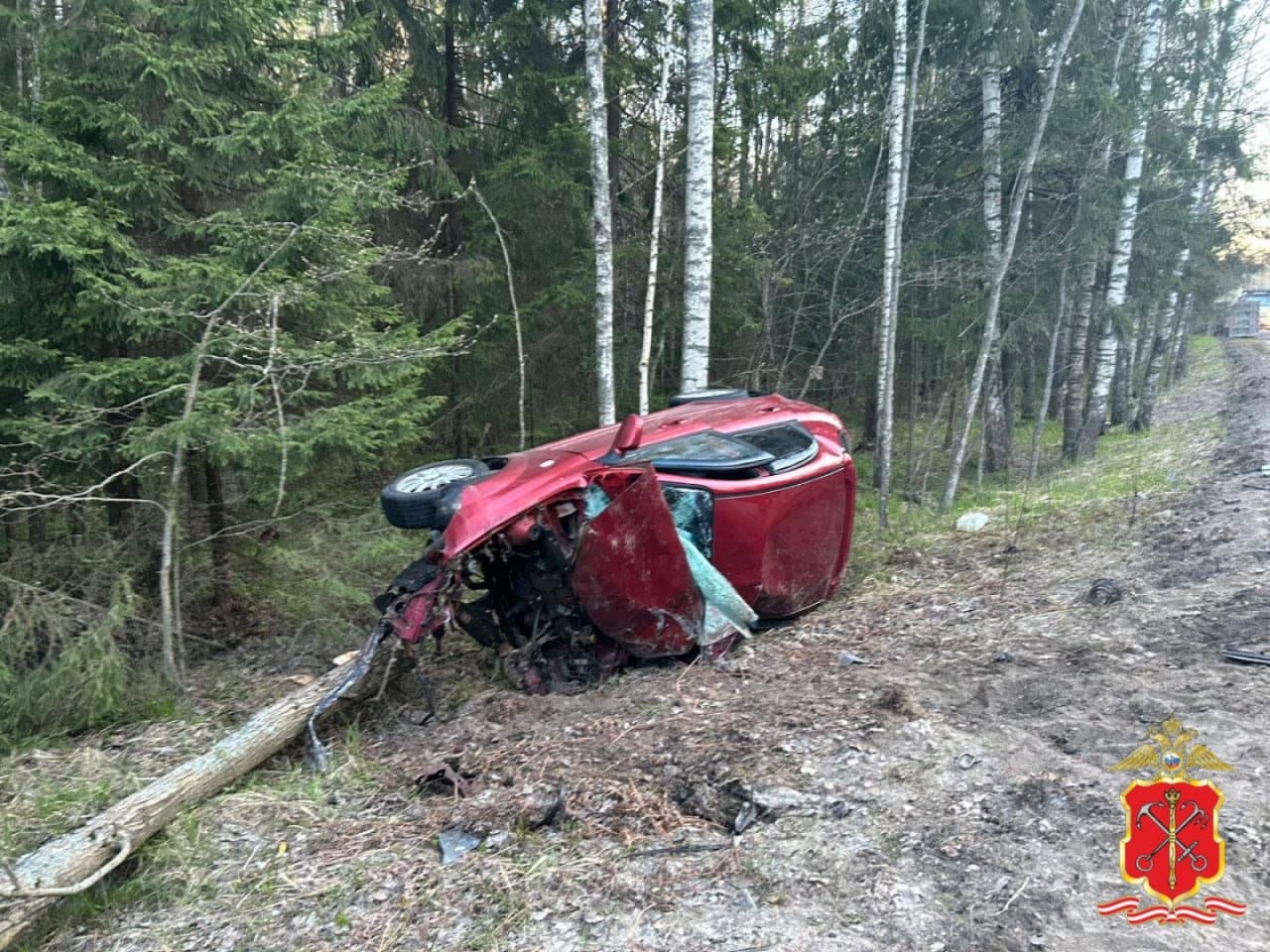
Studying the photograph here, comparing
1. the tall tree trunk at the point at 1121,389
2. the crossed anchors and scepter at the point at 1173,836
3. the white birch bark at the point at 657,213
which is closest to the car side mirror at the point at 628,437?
the crossed anchors and scepter at the point at 1173,836

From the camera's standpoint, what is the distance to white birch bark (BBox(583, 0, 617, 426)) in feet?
26.8

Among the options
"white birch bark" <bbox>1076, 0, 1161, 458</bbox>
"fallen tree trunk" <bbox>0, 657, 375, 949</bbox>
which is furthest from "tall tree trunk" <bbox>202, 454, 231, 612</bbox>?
"white birch bark" <bbox>1076, 0, 1161, 458</bbox>

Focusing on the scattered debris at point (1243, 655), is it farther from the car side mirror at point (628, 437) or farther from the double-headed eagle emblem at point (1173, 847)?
the car side mirror at point (628, 437)

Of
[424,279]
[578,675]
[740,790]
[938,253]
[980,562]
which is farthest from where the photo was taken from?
[938,253]

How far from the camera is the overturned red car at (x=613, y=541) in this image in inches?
162

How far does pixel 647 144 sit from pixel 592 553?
30.2 ft

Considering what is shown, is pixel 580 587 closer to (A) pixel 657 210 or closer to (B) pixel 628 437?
(B) pixel 628 437

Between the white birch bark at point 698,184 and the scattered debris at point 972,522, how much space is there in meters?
3.04

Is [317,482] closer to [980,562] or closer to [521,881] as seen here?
[521,881]

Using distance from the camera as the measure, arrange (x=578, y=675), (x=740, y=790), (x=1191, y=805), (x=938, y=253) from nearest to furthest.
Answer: (x=1191, y=805) < (x=740, y=790) < (x=578, y=675) < (x=938, y=253)

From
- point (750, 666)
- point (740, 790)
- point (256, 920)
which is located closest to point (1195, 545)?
point (750, 666)

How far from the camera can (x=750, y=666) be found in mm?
4641

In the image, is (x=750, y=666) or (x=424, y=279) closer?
(x=750, y=666)

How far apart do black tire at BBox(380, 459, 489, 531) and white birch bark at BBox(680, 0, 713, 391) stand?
13.3ft
